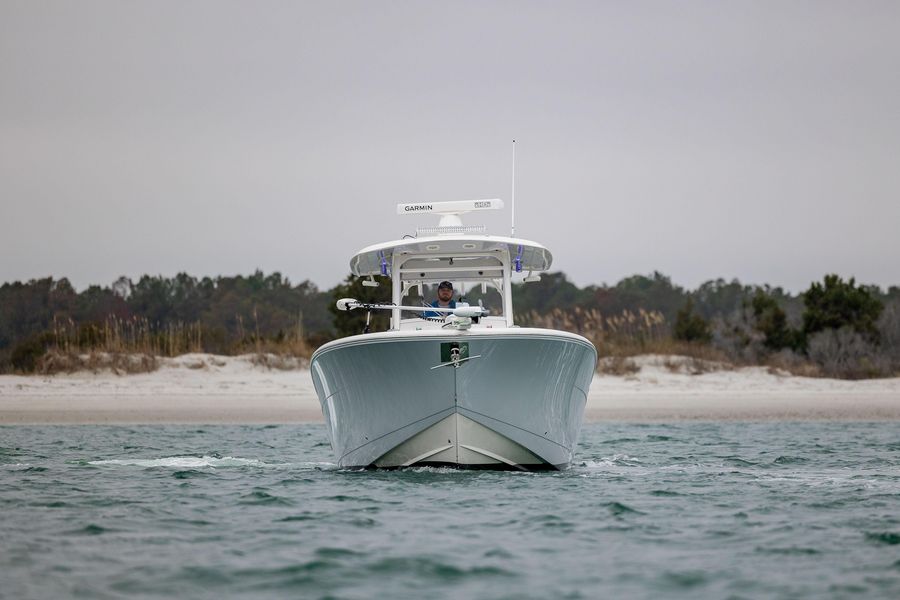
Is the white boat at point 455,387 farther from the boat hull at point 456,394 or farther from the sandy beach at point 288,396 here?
the sandy beach at point 288,396

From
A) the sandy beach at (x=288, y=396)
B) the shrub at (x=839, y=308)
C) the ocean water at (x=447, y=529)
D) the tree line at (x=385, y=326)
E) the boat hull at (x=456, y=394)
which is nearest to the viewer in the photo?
the ocean water at (x=447, y=529)

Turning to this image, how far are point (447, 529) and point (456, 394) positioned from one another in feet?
8.75

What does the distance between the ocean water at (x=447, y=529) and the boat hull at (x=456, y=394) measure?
11.3 inches

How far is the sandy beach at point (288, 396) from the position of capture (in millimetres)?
23828

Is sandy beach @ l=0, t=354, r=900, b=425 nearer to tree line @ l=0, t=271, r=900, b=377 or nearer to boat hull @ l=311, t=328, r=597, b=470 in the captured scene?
tree line @ l=0, t=271, r=900, b=377

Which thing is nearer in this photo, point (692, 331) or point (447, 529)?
point (447, 529)

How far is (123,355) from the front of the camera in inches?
1114

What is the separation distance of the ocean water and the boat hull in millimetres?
287

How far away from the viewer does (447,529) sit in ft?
31.1

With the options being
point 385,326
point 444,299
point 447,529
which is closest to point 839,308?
point 385,326

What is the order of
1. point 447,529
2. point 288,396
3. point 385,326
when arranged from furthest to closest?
point 385,326
point 288,396
point 447,529

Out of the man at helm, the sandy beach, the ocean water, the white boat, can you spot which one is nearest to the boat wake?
the ocean water

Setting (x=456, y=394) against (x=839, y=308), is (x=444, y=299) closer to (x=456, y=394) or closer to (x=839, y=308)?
(x=456, y=394)

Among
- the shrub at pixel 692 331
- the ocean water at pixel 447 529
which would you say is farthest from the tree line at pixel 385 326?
the ocean water at pixel 447 529
